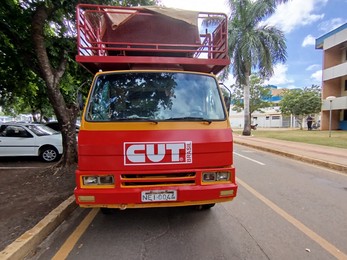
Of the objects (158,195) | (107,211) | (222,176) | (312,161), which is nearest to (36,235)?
(107,211)

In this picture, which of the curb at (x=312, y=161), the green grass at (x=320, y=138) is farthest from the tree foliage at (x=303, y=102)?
the curb at (x=312, y=161)

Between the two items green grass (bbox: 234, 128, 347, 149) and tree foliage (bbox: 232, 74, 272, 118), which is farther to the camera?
tree foliage (bbox: 232, 74, 272, 118)

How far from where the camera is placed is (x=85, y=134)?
3.67 metres

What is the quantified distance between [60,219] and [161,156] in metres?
2.06

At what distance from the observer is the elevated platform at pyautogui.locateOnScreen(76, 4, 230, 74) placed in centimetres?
452

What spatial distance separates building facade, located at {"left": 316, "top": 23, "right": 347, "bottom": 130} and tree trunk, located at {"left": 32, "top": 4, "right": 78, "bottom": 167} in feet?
90.7

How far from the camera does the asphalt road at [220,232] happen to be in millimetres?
3445

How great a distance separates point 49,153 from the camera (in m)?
10.4

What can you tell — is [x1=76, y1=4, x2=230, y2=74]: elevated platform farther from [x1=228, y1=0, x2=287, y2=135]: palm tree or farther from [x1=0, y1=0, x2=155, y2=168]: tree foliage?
[x1=228, y1=0, x2=287, y2=135]: palm tree

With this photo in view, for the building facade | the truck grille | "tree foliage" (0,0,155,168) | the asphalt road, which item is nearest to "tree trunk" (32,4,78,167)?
"tree foliage" (0,0,155,168)

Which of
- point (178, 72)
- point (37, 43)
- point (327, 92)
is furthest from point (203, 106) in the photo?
point (327, 92)

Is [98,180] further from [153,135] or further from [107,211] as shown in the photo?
[107,211]

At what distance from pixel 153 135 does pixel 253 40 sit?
20535mm

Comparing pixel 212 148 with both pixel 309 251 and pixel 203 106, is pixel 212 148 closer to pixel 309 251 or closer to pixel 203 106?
pixel 203 106
